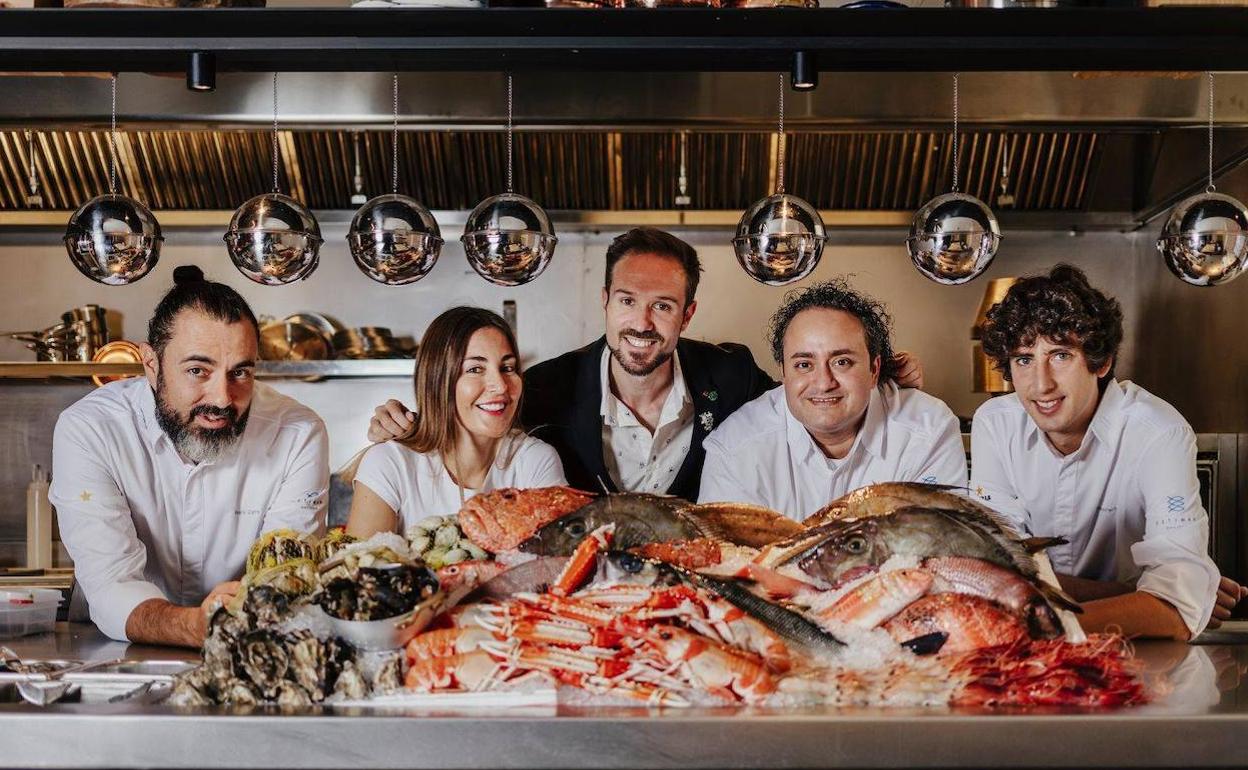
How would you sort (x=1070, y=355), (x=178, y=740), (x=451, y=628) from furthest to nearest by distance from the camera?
(x=1070, y=355), (x=451, y=628), (x=178, y=740)

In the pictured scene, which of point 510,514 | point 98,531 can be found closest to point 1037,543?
point 510,514

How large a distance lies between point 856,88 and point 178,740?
3.41 metres

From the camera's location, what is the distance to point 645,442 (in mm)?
3627

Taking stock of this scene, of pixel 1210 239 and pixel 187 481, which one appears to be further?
pixel 187 481

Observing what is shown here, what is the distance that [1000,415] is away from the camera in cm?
335

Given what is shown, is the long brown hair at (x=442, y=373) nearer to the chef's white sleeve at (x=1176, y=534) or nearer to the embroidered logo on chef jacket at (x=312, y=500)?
the embroidered logo on chef jacket at (x=312, y=500)

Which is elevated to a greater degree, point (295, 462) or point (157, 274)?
point (157, 274)

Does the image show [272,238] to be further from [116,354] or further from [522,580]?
[116,354]

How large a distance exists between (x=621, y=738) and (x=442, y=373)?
5.46 feet

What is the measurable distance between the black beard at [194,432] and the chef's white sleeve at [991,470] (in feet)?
6.73

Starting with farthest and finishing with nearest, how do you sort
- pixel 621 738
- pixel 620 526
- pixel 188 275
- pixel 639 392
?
1. pixel 639 392
2. pixel 188 275
3. pixel 620 526
4. pixel 621 738

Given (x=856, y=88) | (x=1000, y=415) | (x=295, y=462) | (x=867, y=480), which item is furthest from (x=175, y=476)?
(x=856, y=88)

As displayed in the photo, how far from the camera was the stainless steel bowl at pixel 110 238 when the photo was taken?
8.13 ft

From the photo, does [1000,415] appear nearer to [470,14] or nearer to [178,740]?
[470,14]
